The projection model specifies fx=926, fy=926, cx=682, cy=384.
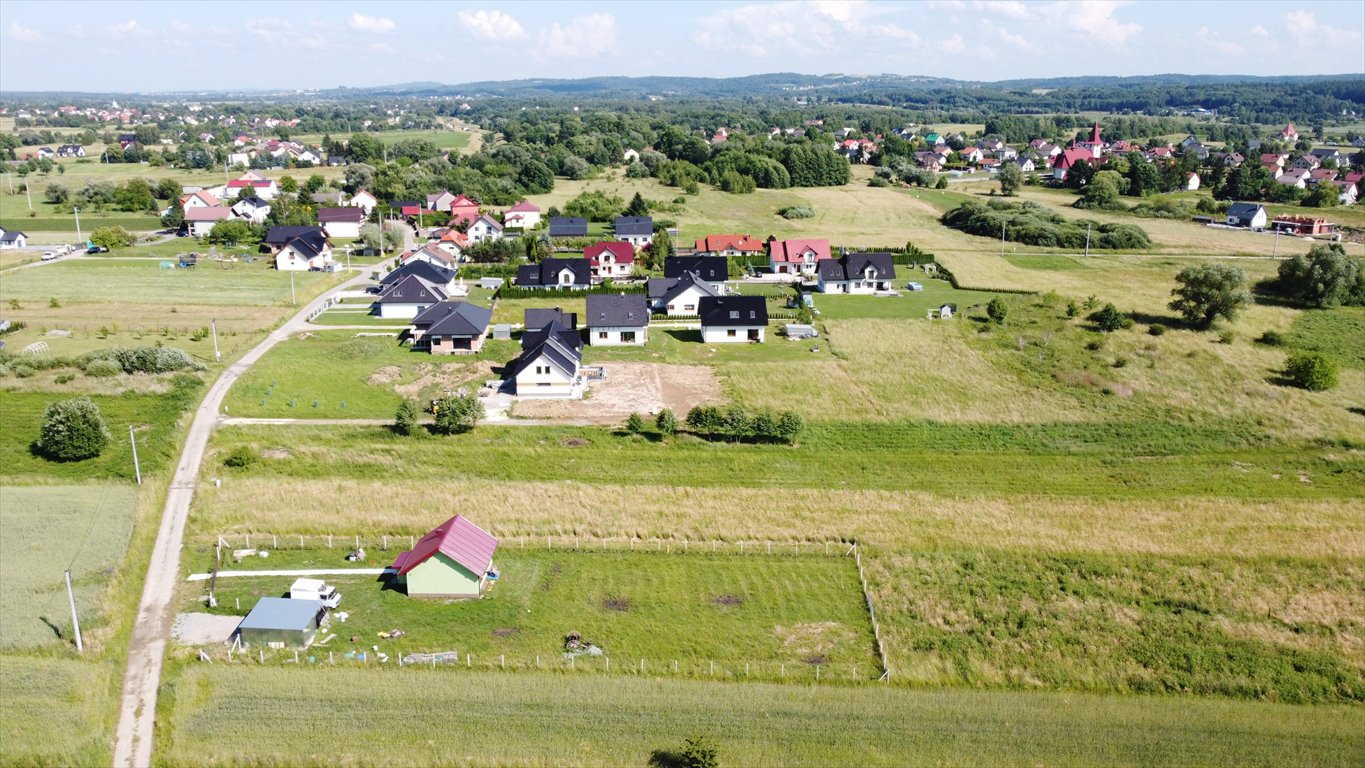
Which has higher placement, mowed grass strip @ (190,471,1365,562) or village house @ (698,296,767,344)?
village house @ (698,296,767,344)

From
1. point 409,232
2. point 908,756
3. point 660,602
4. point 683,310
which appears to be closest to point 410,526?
point 660,602

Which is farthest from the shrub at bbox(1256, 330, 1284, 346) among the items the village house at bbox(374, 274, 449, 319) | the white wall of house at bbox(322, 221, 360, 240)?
the white wall of house at bbox(322, 221, 360, 240)

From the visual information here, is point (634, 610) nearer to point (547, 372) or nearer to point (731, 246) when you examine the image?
point (547, 372)

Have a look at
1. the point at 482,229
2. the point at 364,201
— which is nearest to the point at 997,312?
the point at 482,229

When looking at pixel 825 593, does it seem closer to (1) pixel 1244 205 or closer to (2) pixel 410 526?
(2) pixel 410 526

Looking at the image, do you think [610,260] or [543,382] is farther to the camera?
[610,260]

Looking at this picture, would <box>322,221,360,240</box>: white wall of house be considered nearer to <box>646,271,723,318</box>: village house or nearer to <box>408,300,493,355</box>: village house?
<box>408,300,493,355</box>: village house

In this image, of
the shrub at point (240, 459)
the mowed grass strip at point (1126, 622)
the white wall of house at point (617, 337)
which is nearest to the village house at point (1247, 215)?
the white wall of house at point (617, 337)
